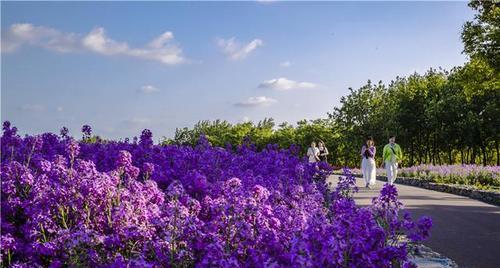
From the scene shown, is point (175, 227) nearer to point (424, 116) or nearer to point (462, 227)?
point (462, 227)

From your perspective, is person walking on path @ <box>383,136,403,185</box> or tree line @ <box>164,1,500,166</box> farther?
tree line @ <box>164,1,500,166</box>

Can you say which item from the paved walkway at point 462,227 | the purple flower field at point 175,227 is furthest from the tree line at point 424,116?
the purple flower field at point 175,227

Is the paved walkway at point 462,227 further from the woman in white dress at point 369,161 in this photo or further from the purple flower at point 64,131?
the purple flower at point 64,131

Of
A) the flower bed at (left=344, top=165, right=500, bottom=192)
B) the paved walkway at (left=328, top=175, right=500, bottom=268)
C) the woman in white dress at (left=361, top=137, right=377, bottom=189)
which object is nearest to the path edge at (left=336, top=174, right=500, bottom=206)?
the paved walkway at (left=328, top=175, right=500, bottom=268)

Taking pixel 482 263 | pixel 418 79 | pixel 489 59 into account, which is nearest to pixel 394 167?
pixel 489 59

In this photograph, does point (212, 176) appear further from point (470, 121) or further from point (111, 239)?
point (470, 121)

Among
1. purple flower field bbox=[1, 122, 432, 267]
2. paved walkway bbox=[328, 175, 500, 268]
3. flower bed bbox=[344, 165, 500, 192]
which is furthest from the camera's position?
flower bed bbox=[344, 165, 500, 192]

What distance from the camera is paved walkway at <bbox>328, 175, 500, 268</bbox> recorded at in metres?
8.66

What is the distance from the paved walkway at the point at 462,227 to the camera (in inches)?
341

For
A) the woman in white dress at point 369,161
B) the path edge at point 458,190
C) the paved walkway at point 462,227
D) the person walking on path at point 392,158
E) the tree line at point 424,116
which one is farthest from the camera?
the tree line at point 424,116

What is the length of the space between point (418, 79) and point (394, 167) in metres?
34.8

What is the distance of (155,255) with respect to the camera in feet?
14.6

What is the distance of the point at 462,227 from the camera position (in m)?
11.4

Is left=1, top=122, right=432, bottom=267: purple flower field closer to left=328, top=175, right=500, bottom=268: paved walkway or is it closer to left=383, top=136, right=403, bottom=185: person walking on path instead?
left=328, top=175, right=500, bottom=268: paved walkway
